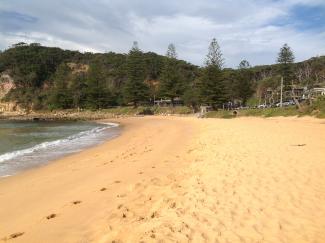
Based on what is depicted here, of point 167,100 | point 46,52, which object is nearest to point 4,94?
point 46,52

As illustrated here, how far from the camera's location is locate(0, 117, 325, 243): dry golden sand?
18.5ft

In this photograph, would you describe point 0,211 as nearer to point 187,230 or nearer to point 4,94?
point 187,230

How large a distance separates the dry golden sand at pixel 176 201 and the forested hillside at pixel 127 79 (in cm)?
5496

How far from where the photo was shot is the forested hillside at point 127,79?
235ft

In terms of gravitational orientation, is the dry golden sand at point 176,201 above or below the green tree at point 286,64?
below

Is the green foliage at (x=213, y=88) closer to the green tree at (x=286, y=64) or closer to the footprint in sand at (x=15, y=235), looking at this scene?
the green tree at (x=286, y=64)

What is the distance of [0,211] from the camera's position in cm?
736

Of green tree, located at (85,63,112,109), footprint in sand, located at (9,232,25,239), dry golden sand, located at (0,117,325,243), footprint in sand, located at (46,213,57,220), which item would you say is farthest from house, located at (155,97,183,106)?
footprint in sand, located at (9,232,25,239)

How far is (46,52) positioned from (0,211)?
449 ft

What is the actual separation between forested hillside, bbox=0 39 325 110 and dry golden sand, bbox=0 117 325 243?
5496cm

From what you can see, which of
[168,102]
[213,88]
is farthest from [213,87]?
[168,102]

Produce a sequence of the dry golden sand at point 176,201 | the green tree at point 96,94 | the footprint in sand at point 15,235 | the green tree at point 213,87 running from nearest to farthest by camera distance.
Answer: the dry golden sand at point 176,201 < the footprint in sand at point 15,235 < the green tree at point 213,87 < the green tree at point 96,94

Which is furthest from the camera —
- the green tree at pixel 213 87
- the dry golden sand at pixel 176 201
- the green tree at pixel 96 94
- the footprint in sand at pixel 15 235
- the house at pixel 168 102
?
the green tree at pixel 96 94

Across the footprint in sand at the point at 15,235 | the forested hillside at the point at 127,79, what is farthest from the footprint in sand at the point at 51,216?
the forested hillside at the point at 127,79
